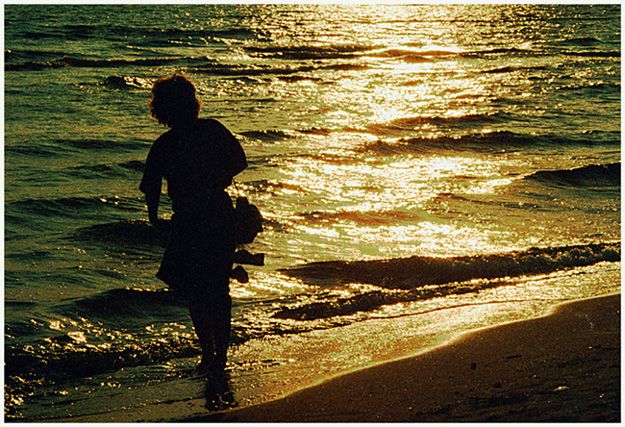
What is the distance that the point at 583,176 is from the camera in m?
13.7

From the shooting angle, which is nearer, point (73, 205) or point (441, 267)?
point (441, 267)

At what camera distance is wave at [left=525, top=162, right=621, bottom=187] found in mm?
13289

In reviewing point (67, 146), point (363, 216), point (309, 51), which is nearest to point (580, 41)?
point (309, 51)

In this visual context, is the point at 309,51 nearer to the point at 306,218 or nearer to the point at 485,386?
the point at 306,218

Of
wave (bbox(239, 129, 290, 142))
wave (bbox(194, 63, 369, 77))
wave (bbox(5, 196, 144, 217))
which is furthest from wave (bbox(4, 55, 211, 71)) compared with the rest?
wave (bbox(5, 196, 144, 217))

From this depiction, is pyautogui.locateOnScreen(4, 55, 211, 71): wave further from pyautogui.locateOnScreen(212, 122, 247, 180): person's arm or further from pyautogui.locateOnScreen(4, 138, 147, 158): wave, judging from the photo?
pyautogui.locateOnScreen(212, 122, 247, 180): person's arm

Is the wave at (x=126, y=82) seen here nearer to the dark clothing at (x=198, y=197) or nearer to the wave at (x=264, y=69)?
the wave at (x=264, y=69)

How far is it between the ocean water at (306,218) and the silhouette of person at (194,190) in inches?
28.6

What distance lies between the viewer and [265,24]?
44.5 meters

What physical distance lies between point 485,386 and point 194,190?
78.8 inches

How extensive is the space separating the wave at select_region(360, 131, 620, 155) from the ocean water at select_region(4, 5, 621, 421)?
0.09m

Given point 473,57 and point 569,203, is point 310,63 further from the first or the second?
point 569,203

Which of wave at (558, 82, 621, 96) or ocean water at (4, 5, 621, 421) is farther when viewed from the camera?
wave at (558, 82, 621, 96)

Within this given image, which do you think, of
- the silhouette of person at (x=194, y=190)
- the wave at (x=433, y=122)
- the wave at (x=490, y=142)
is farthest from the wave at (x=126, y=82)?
the silhouette of person at (x=194, y=190)
